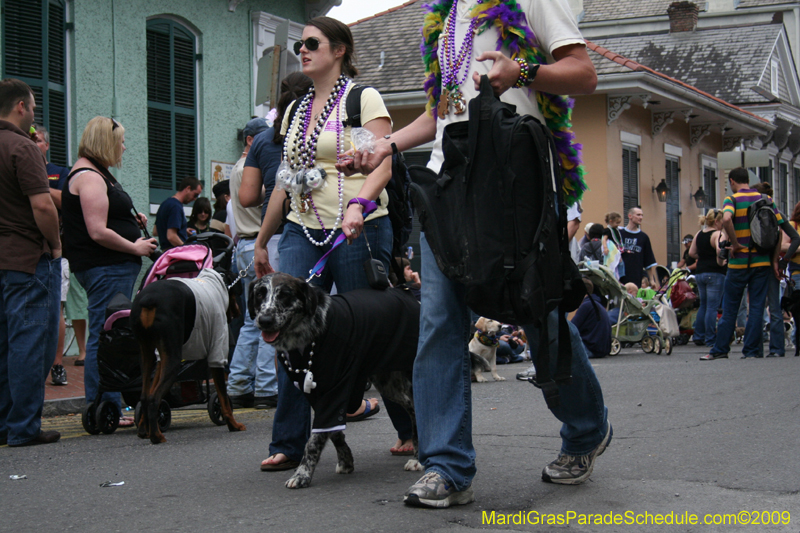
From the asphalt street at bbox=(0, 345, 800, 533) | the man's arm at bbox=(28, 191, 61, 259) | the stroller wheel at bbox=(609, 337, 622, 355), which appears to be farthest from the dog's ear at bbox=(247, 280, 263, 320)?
the stroller wheel at bbox=(609, 337, 622, 355)

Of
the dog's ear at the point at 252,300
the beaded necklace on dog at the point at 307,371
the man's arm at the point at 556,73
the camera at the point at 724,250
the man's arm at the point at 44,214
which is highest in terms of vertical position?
the man's arm at the point at 556,73

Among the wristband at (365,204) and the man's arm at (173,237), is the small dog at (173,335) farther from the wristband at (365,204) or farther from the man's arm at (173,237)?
the man's arm at (173,237)

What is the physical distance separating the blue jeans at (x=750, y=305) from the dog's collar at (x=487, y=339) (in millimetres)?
3592

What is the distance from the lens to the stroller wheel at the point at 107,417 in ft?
20.9

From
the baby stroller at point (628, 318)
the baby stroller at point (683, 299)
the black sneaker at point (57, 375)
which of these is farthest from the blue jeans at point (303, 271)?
the baby stroller at point (683, 299)

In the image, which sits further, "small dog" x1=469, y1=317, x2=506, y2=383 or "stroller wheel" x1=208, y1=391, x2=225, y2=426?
"small dog" x1=469, y1=317, x2=506, y2=383

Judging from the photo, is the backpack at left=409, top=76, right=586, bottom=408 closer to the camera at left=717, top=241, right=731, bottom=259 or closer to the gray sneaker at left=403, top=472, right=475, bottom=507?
the gray sneaker at left=403, top=472, right=475, bottom=507

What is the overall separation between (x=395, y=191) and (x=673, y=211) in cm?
2192

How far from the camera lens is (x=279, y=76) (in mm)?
10562

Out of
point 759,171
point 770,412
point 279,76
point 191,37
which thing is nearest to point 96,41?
point 191,37

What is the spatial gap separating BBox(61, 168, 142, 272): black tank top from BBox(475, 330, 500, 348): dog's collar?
4.70m

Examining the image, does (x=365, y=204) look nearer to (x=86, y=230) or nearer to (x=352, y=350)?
(x=352, y=350)

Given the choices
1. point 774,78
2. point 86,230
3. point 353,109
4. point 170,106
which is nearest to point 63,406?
point 86,230

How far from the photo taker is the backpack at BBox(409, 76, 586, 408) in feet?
10.8
